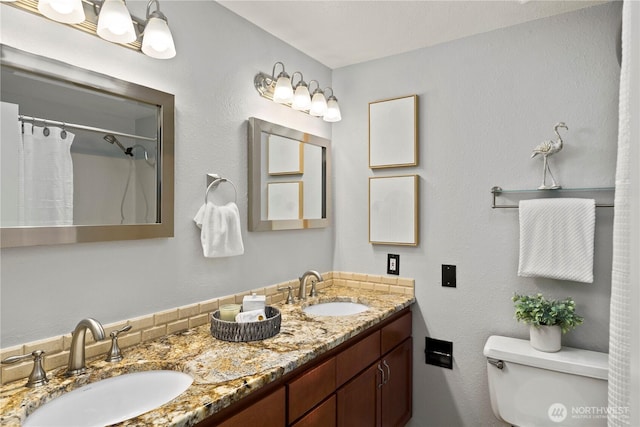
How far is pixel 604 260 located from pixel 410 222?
0.97 meters

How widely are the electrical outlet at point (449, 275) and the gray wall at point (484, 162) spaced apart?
0.10 feet

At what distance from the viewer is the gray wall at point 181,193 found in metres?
1.16

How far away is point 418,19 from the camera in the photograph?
195 centimetres

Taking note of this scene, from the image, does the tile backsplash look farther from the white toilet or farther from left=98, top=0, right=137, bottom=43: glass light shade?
left=98, top=0, right=137, bottom=43: glass light shade

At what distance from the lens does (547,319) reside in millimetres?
1743

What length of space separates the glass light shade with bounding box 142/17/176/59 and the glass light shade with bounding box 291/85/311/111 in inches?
31.9

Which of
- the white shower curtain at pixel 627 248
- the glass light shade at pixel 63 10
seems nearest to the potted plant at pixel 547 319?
the white shower curtain at pixel 627 248

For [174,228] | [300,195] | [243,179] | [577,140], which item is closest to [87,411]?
[174,228]

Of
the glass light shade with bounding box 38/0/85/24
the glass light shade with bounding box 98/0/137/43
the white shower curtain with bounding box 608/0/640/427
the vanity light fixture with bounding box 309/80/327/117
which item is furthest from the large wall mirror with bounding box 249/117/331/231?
the white shower curtain with bounding box 608/0/640/427

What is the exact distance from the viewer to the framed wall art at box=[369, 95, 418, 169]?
2.29 meters

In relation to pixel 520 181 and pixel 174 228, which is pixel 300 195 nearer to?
pixel 174 228

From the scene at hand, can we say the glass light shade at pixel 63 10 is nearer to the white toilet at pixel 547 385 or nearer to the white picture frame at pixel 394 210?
the white picture frame at pixel 394 210

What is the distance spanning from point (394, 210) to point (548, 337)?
3.45 feet

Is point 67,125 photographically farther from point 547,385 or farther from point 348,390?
point 547,385
